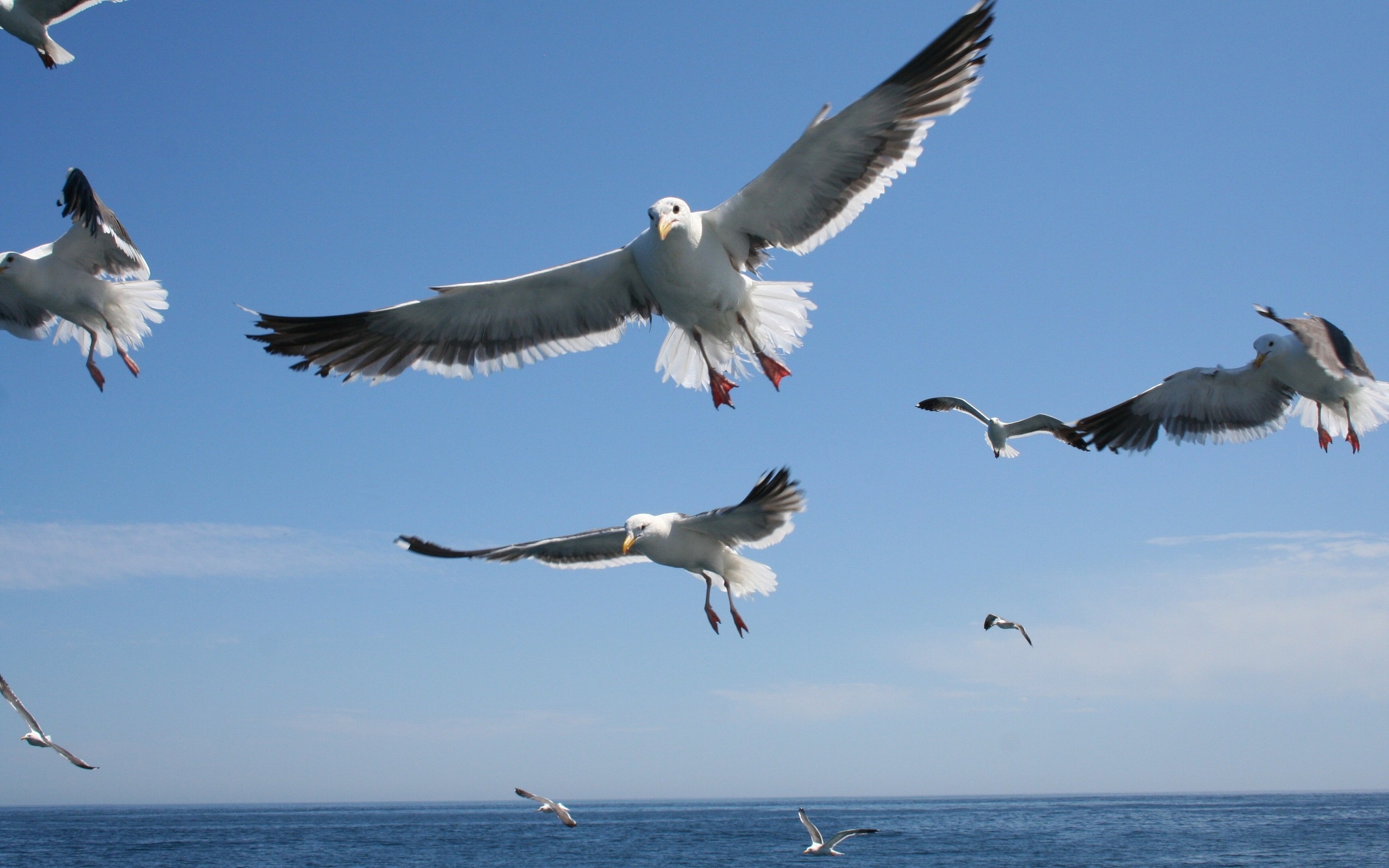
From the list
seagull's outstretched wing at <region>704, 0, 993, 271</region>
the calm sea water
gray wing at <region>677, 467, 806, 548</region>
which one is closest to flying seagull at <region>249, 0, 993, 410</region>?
seagull's outstretched wing at <region>704, 0, 993, 271</region>

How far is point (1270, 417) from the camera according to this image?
444 inches

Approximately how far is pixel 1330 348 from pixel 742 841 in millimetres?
52862

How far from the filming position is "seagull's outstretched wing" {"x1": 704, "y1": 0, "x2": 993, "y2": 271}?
23.0 ft

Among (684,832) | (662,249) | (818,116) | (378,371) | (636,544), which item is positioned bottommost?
(684,832)

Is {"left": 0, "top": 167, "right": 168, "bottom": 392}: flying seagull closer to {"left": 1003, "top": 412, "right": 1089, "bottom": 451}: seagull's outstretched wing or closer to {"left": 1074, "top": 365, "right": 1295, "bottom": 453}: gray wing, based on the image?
{"left": 1003, "top": 412, "right": 1089, "bottom": 451}: seagull's outstretched wing

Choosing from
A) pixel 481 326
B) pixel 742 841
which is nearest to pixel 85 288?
pixel 481 326

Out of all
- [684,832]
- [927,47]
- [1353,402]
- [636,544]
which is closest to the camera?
[927,47]

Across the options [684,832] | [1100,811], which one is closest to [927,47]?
[684,832]

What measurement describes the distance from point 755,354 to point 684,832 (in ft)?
214

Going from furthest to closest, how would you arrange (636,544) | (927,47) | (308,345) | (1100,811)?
(1100,811)
(636,544)
(308,345)
(927,47)

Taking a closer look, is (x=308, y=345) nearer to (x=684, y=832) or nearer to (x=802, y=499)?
(x=802, y=499)

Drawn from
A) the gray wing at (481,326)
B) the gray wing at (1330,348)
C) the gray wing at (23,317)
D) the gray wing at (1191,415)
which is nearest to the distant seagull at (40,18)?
the gray wing at (23,317)

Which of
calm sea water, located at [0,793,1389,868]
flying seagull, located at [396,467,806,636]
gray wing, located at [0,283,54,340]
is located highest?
gray wing, located at [0,283,54,340]

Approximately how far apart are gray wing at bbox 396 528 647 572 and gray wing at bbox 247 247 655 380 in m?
1.40
